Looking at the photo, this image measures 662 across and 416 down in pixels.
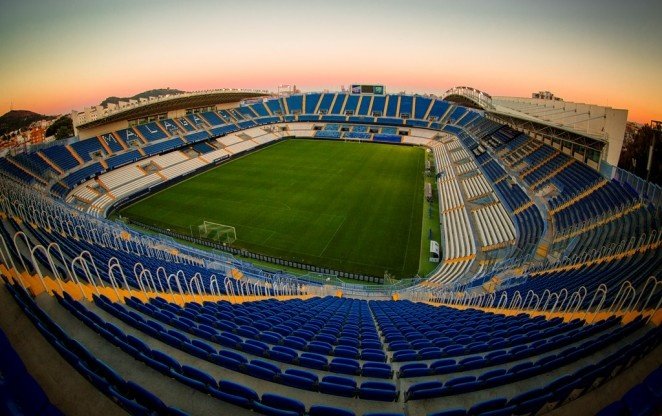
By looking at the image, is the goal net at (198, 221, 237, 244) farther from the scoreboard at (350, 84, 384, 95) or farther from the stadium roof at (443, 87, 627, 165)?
the scoreboard at (350, 84, 384, 95)

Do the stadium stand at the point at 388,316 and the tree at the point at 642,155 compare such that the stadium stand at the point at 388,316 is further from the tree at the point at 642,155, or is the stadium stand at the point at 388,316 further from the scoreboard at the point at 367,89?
the scoreboard at the point at 367,89

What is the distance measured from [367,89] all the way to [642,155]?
170 feet

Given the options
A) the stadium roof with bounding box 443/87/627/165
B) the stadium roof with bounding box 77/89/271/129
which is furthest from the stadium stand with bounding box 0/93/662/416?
the stadium roof with bounding box 77/89/271/129

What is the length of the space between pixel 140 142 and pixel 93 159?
8054 mm

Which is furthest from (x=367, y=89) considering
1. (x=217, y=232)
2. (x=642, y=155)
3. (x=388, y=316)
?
(x=388, y=316)

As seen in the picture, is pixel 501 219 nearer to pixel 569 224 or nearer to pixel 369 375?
pixel 569 224

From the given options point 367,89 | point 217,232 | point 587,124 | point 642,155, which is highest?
point 367,89

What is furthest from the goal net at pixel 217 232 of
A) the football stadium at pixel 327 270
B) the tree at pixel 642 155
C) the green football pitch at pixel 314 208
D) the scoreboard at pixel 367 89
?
the scoreboard at pixel 367 89

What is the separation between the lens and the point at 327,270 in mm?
22594

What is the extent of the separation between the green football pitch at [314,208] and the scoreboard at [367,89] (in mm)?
30454

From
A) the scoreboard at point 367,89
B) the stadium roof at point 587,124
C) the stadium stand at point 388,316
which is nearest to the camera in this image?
the stadium stand at point 388,316

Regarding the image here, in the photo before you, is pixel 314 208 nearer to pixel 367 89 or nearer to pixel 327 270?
pixel 327 270

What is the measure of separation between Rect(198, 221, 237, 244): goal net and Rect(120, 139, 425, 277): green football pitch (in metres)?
0.76

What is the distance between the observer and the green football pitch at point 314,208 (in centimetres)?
2478
